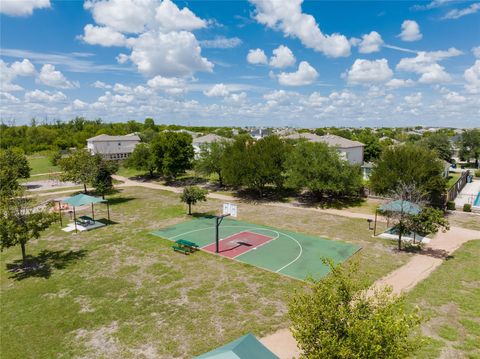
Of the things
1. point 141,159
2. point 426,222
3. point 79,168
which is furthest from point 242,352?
point 141,159

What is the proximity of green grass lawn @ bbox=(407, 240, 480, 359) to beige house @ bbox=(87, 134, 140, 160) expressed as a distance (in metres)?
65.2

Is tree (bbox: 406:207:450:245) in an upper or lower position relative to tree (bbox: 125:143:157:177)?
lower

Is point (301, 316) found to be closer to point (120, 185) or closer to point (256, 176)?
point (256, 176)

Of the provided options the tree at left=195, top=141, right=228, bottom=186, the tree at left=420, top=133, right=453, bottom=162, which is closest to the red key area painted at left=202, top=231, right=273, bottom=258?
the tree at left=195, top=141, right=228, bottom=186

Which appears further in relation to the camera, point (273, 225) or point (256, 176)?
point (256, 176)

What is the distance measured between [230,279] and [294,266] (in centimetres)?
450

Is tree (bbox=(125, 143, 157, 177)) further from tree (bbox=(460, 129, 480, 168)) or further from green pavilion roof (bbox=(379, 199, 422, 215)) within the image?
tree (bbox=(460, 129, 480, 168))

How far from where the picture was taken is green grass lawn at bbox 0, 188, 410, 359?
1322 cm

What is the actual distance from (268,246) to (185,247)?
20.9 ft

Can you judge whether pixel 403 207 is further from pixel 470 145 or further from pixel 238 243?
pixel 470 145

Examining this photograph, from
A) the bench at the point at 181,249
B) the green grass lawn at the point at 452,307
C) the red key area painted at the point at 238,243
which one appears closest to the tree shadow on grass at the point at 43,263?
the bench at the point at 181,249

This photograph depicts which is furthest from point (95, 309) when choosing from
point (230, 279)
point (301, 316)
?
point (301, 316)

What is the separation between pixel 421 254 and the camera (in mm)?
22391

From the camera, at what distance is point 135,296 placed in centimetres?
1689
